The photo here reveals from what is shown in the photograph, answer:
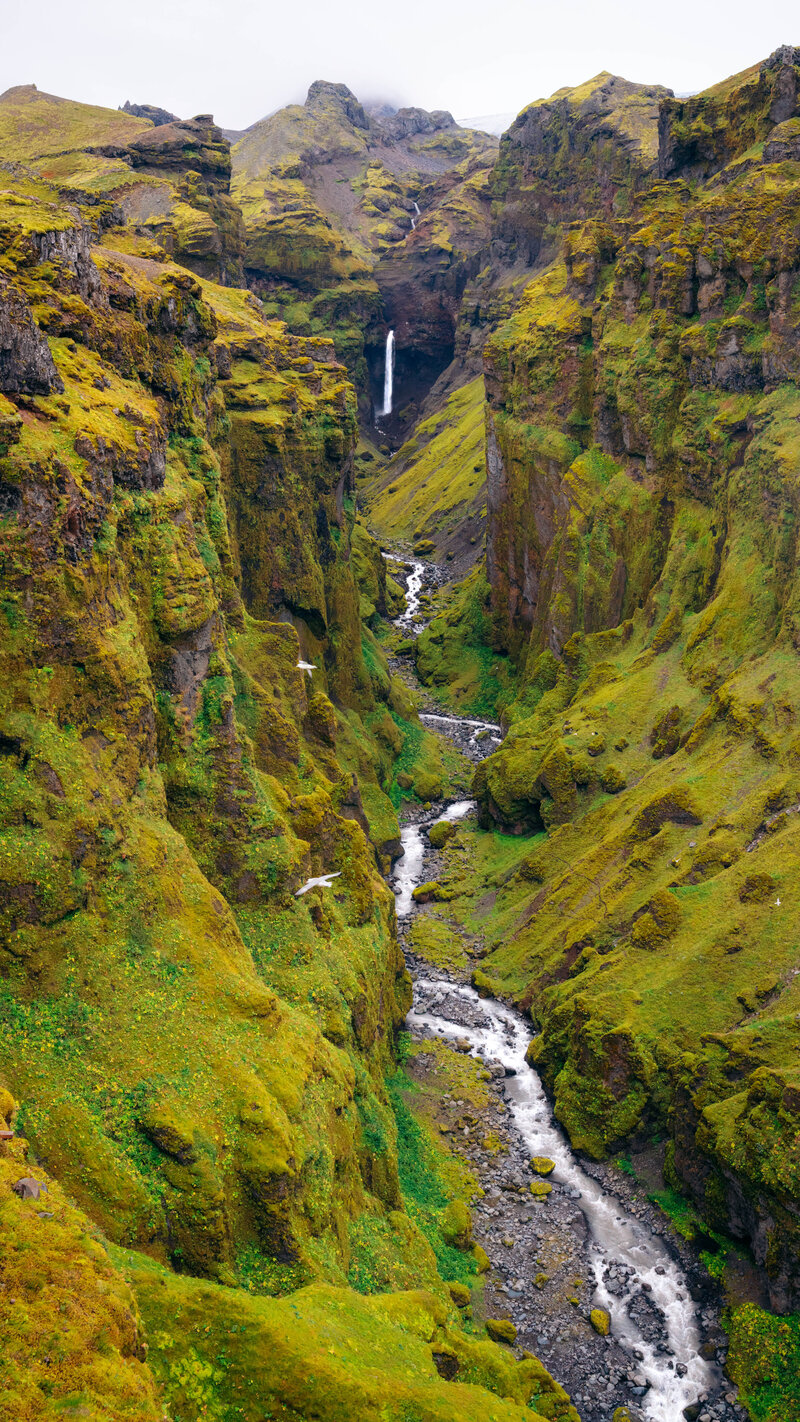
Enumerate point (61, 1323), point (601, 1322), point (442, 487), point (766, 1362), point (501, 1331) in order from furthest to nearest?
point (442, 487) < point (601, 1322) < point (501, 1331) < point (766, 1362) < point (61, 1323)

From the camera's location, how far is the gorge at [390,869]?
2938 centimetres

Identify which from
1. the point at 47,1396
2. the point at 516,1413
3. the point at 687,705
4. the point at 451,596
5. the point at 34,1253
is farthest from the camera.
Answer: the point at 451,596

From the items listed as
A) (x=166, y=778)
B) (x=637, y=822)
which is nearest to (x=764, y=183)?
(x=637, y=822)

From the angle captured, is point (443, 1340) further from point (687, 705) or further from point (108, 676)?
point (687, 705)

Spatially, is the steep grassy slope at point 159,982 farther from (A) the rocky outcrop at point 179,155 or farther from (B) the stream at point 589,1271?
(A) the rocky outcrop at point 179,155

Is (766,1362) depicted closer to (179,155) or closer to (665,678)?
(665,678)

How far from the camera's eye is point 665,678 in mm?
79000

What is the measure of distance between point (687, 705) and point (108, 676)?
5030 centimetres

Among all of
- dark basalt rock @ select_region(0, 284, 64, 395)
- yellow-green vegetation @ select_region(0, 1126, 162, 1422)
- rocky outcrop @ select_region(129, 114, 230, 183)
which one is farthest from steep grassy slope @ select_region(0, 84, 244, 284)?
yellow-green vegetation @ select_region(0, 1126, 162, 1422)

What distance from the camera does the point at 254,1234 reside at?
31469 mm

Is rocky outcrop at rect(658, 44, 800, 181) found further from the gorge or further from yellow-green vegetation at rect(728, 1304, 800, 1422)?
yellow-green vegetation at rect(728, 1304, 800, 1422)

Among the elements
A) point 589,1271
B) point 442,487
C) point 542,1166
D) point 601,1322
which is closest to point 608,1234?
point 589,1271

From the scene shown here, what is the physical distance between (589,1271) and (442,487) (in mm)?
142359

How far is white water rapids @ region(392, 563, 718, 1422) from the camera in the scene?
135 feet
